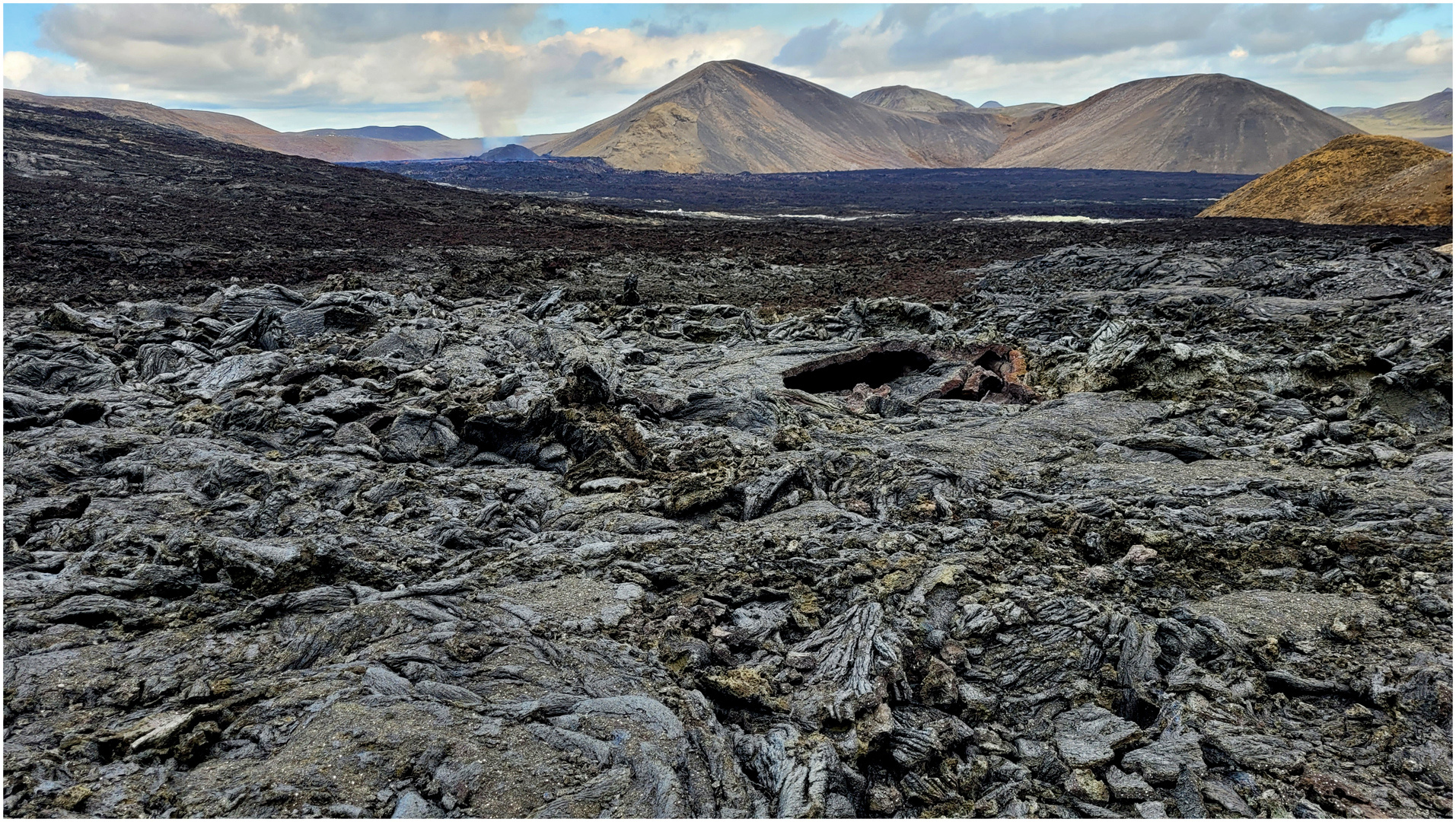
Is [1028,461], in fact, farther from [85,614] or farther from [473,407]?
[85,614]

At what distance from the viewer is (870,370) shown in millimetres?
12523

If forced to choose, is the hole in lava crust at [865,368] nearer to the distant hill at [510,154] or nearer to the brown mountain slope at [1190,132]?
the brown mountain slope at [1190,132]

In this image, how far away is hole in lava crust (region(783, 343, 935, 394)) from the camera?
40.1 feet

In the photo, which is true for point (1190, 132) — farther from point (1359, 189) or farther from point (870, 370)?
point (870, 370)

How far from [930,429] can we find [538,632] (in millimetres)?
6189

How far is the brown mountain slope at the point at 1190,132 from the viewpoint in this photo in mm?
106062

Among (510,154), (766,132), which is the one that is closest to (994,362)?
(766,132)

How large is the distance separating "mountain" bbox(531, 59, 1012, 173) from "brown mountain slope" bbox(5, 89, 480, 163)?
5060cm

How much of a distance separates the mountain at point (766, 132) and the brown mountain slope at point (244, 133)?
50.6m

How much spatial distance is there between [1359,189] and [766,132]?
336 ft

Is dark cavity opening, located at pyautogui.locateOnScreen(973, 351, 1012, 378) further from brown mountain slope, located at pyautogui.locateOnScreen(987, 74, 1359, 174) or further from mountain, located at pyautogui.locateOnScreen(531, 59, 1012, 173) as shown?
brown mountain slope, located at pyautogui.locateOnScreen(987, 74, 1359, 174)

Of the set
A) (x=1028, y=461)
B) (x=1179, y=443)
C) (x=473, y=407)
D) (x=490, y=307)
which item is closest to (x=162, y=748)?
(x=473, y=407)

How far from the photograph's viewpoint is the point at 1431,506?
625cm

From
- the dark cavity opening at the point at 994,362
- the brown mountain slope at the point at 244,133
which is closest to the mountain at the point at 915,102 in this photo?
the brown mountain slope at the point at 244,133
